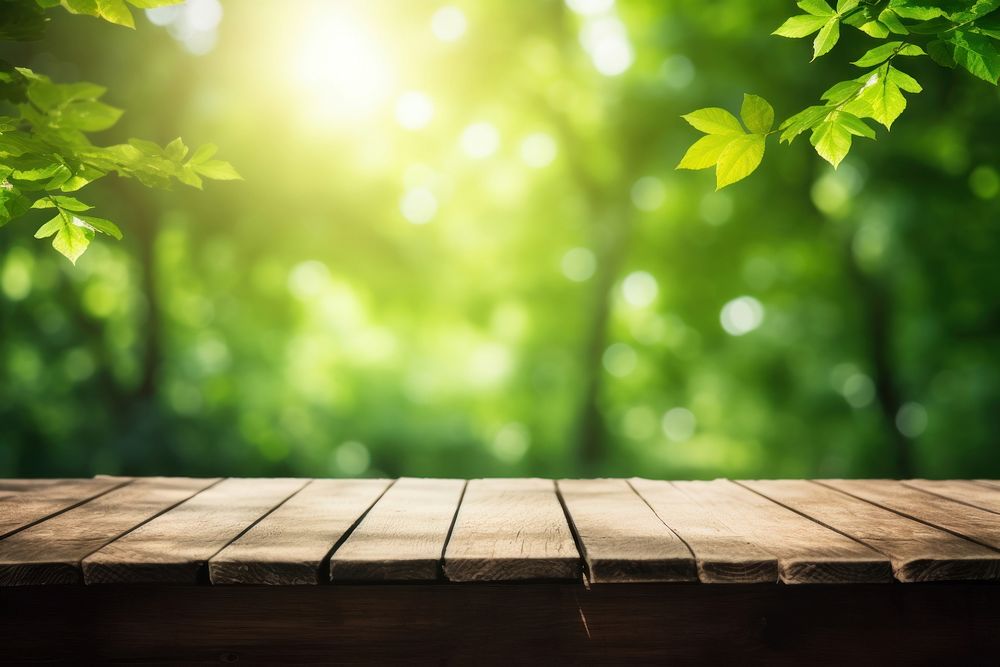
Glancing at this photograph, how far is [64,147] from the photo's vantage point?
2.03 m

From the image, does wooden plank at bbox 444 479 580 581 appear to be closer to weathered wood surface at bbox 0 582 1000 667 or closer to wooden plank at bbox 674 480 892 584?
weathered wood surface at bbox 0 582 1000 667

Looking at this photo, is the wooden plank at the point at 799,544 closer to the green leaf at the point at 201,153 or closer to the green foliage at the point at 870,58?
the green foliage at the point at 870,58

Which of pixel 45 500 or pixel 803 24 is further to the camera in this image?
Result: pixel 45 500

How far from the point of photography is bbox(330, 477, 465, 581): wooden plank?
185 centimetres

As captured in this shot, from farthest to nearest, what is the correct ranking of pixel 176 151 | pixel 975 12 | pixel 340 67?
pixel 340 67 < pixel 176 151 < pixel 975 12

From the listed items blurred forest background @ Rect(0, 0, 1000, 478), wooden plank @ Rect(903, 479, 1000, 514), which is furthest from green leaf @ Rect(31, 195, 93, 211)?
blurred forest background @ Rect(0, 0, 1000, 478)

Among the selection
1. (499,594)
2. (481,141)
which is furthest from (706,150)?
(481,141)

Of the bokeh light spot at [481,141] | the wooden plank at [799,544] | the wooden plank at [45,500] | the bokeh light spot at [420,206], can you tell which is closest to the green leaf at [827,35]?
the wooden plank at [799,544]

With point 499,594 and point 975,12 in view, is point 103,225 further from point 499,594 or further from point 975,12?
point 975,12

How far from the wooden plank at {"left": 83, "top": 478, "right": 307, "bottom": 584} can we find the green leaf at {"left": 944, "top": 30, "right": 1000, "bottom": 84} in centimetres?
212

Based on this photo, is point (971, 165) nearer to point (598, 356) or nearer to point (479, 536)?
point (598, 356)

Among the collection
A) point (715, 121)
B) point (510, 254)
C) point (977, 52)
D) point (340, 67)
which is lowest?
point (715, 121)

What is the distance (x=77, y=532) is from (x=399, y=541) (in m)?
0.87

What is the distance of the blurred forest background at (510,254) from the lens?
33.4 feet
